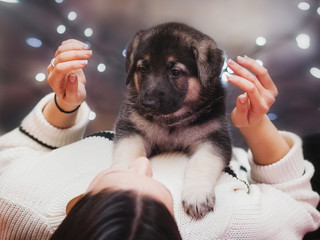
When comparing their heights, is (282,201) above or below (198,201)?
below

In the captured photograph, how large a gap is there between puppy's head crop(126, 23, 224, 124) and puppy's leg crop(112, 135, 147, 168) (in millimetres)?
156

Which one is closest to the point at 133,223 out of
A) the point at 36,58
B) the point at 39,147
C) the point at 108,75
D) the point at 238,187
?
the point at 238,187

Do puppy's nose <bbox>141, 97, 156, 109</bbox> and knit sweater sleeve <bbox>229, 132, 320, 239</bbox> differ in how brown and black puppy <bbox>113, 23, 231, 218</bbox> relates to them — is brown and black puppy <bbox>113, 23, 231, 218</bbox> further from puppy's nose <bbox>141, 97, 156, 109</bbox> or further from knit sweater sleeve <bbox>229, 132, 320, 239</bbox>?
knit sweater sleeve <bbox>229, 132, 320, 239</bbox>

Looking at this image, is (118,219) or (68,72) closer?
(118,219)

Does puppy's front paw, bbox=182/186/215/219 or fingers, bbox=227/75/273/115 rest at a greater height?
fingers, bbox=227/75/273/115

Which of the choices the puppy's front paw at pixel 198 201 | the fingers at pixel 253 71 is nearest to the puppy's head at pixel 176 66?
the fingers at pixel 253 71

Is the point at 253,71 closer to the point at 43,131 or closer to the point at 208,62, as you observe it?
the point at 208,62

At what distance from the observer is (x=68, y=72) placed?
156 centimetres

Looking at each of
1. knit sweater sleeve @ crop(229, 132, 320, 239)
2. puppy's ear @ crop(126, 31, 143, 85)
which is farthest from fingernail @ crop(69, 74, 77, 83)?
knit sweater sleeve @ crop(229, 132, 320, 239)

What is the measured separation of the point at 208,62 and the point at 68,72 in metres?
0.74

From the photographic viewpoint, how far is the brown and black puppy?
57.1 inches

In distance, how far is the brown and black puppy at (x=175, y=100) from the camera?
1450 mm

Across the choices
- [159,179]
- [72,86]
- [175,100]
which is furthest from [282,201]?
[72,86]

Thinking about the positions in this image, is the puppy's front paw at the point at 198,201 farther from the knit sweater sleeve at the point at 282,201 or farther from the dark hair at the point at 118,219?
the dark hair at the point at 118,219
